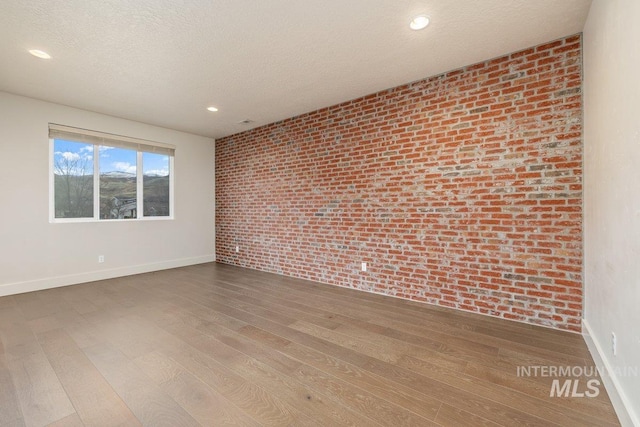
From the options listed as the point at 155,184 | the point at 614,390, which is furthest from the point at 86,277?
the point at 614,390

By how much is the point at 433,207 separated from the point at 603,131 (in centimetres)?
154

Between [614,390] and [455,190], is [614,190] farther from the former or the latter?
[455,190]

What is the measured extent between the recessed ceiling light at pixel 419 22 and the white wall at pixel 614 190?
1.09 metres

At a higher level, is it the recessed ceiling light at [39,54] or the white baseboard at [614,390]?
the recessed ceiling light at [39,54]

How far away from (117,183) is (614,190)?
6.02 meters

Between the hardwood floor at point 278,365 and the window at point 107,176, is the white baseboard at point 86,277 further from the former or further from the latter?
the window at point 107,176

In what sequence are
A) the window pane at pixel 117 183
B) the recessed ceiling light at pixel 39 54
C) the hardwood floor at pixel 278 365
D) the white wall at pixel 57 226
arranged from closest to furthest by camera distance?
1. the hardwood floor at pixel 278 365
2. the recessed ceiling light at pixel 39 54
3. the white wall at pixel 57 226
4. the window pane at pixel 117 183

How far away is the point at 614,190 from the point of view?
1.60 m

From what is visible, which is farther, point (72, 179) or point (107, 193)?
point (107, 193)

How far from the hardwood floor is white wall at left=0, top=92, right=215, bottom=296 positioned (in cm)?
85

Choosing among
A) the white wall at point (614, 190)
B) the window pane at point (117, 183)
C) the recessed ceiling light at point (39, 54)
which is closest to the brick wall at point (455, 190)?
the white wall at point (614, 190)

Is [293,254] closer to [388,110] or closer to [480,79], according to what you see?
[388,110]

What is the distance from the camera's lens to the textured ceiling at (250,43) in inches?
83.0

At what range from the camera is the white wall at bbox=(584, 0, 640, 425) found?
1.34 meters
